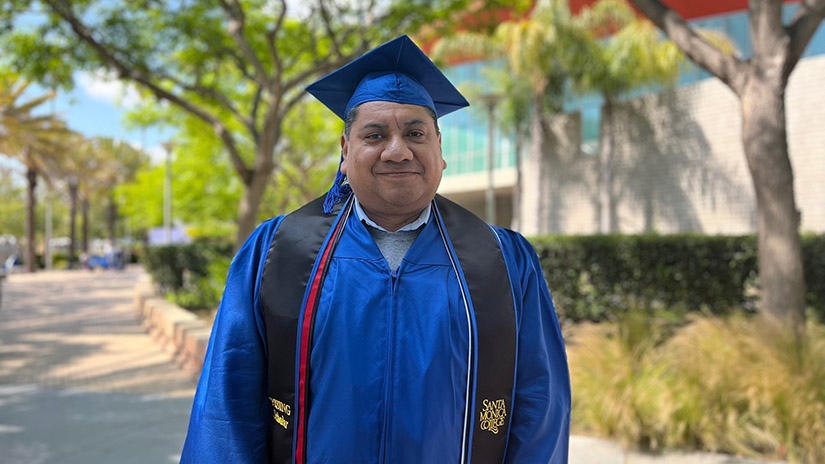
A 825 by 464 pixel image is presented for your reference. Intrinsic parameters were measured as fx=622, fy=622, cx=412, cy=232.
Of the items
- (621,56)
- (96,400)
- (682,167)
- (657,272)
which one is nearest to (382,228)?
(96,400)

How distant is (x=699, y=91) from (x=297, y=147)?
1273cm

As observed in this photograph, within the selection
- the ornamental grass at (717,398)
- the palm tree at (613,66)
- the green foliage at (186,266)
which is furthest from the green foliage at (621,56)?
the ornamental grass at (717,398)

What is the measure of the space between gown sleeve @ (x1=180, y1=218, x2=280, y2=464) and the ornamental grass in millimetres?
3274

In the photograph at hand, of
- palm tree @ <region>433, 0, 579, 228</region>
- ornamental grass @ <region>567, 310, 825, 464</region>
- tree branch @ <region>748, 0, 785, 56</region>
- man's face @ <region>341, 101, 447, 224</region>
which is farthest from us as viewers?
palm tree @ <region>433, 0, 579, 228</region>

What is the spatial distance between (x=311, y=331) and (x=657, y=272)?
8.12 metres

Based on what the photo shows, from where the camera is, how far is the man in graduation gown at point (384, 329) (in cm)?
170

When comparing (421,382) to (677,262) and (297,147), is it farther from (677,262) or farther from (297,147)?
(297,147)

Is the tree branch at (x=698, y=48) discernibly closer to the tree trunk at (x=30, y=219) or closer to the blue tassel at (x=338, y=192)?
the blue tassel at (x=338, y=192)

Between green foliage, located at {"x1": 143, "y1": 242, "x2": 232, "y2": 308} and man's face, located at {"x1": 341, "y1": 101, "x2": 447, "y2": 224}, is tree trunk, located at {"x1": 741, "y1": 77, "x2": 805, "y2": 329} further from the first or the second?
green foliage, located at {"x1": 143, "y1": 242, "x2": 232, "y2": 308}

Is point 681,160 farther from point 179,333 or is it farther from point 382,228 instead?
point 382,228

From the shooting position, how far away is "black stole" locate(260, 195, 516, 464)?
175 cm

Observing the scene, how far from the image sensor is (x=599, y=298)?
30.7 feet

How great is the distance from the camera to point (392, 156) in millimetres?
1762

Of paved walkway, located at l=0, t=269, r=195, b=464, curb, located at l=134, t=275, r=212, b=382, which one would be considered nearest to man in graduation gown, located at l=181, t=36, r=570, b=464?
paved walkway, located at l=0, t=269, r=195, b=464
